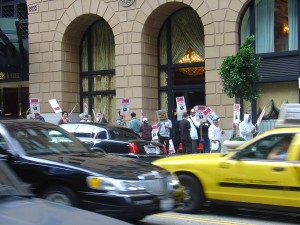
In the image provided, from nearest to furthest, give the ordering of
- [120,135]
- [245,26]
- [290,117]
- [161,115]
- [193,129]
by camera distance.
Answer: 1. [290,117]
2. [120,135]
3. [193,129]
4. [161,115]
5. [245,26]

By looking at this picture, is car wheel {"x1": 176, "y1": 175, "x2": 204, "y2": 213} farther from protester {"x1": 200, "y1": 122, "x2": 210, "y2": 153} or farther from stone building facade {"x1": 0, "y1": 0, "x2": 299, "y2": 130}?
stone building facade {"x1": 0, "y1": 0, "x2": 299, "y2": 130}

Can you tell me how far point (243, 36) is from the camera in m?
20.9

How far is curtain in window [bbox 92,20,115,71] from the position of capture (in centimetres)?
2464

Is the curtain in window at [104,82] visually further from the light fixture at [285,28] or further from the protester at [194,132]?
the light fixture at [285,28]

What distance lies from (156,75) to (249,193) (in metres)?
15.7

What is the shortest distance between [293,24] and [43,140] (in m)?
14.8

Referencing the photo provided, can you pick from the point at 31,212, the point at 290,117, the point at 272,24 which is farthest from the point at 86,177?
the point at 272,24

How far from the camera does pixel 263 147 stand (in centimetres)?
807

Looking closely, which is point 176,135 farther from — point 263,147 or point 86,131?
point 263,147

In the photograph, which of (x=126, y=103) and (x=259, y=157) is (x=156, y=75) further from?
(x=259, y=157)

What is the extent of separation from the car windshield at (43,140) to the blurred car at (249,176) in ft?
6.32

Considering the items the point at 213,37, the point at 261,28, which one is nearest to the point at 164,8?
the point at 213,37

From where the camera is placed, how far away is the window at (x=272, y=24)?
785 inches

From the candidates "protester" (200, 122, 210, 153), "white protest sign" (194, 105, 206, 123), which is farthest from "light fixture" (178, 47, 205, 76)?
"white protest sign" (194, 105, 206, 123)
